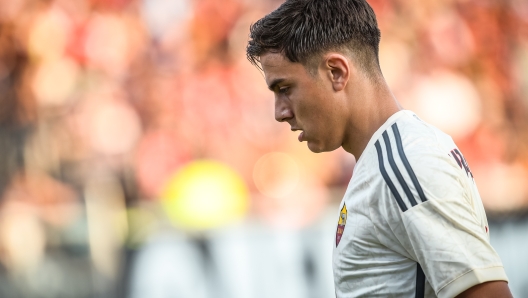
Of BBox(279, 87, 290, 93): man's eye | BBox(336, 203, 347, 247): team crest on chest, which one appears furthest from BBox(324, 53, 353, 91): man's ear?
BBox(336, 203, 347, 247): team crest on chest

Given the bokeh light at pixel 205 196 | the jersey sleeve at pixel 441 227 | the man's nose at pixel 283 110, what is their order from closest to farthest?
the jersey sleeve at pixel 441 227, the man's nose at pixel 283 110, the bokeh light at pixel 205 196

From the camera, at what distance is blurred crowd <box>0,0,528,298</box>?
15.0 ft

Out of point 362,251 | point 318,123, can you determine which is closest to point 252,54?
Result: point 318,123

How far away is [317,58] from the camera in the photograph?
5.22ft

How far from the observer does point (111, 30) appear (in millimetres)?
5121

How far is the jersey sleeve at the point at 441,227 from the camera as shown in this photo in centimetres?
128

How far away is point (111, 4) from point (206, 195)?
1.72 metres

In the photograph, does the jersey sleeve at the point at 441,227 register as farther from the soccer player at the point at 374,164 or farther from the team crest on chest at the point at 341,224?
the team crest on chest at the point at 341,224

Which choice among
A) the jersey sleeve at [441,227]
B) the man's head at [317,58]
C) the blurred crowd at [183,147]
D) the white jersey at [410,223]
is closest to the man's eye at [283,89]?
the man's head at [317,58]

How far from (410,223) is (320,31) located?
56 cm

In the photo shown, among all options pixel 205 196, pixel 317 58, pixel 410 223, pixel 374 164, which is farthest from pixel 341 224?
pixel 205 196

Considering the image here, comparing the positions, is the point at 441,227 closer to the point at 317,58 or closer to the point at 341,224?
the point at 341,224

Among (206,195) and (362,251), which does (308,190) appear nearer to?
(206,195)

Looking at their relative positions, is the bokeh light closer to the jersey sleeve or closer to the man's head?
the man's head
